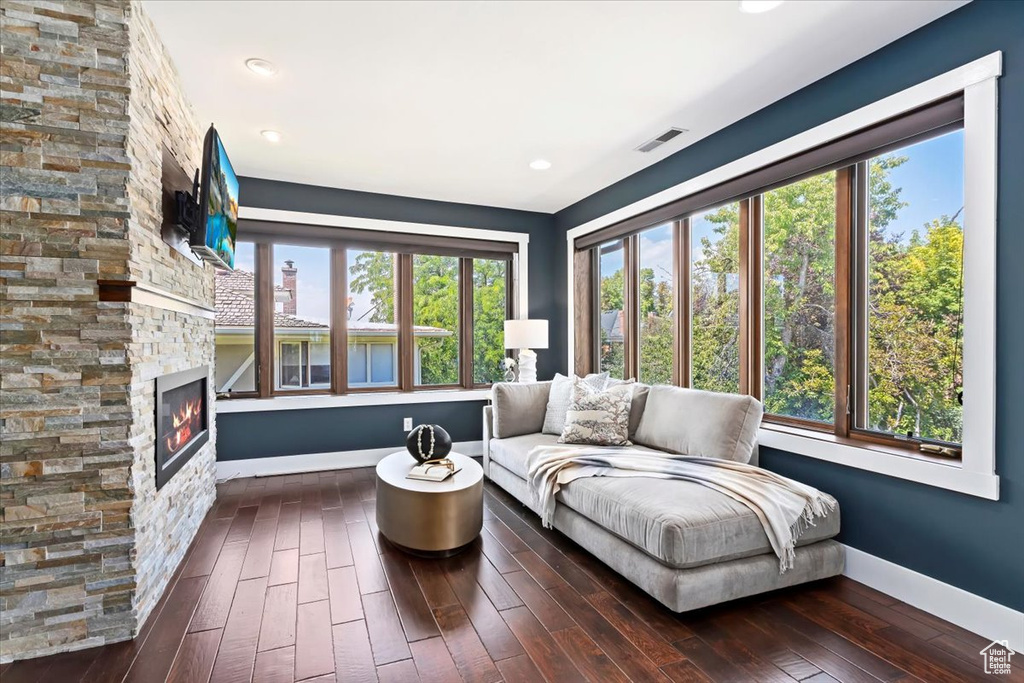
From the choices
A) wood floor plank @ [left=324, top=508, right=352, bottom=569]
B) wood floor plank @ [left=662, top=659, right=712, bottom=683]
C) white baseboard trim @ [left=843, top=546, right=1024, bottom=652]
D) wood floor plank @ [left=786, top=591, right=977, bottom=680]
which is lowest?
wood floor plank @ [left=786, top=591, right=977, bottom=680]

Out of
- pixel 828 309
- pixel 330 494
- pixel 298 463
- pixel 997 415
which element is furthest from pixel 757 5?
pixel 298 463

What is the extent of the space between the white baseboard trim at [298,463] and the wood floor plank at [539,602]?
2551 millimetres

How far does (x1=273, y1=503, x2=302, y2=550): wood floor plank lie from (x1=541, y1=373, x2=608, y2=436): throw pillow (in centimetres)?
188

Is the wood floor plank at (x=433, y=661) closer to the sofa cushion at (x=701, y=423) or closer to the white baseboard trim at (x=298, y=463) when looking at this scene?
the sofa cushion at (x=701, y=423)

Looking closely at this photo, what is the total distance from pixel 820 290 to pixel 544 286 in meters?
2.97

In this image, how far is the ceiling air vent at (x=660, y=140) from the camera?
3.37 meters

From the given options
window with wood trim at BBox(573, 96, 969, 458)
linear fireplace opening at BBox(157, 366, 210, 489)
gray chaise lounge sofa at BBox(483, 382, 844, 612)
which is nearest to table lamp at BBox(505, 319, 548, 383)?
window with wood trim at BBox(573, 96, 969, 458)

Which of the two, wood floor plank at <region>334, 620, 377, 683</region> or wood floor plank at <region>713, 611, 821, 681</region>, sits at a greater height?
wood floor plank at <region>334, 620, 377, 683</region>

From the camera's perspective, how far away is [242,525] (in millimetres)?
3234

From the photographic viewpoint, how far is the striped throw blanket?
89.5 inches

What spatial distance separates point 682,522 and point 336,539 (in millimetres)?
2005

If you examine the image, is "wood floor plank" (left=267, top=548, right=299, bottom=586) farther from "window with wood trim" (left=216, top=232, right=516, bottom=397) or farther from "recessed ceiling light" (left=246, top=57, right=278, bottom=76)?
"recessed ceiling light" (left=246, top=57, right=278, bottom=76)

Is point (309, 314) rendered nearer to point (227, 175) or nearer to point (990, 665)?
point (227, 175)

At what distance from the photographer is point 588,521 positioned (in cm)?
272
